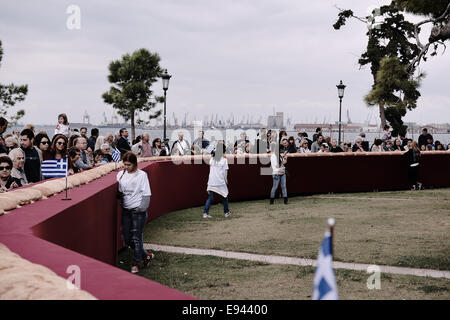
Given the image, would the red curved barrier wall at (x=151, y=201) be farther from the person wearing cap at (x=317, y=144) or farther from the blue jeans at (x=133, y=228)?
the person wearing cap at (x=317, y=144)

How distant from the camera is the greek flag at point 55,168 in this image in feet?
25.2

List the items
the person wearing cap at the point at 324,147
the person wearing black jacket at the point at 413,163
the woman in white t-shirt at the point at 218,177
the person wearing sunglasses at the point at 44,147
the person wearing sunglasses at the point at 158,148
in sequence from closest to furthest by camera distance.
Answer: the person wearing sunglasses at the point at 44,147 < the woman in white t-shirt at the point at 218,177 < the person wearing sunglasses at the point at 158,148 < the person wearing cap at the point at 324,147 < the person wearing black jacket at the point at 413,163

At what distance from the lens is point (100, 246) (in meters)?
8.34

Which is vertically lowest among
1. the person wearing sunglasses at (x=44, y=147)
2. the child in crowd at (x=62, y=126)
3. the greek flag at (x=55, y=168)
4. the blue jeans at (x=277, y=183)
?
the blue jeans at (x=277, y=183)

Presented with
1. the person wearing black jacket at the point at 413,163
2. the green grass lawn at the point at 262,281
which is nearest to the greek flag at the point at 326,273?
the green grass lawn at the point at 262,281

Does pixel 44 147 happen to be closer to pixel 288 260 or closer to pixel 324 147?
pixel 288 260

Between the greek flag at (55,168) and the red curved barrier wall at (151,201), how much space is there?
375 millimetres

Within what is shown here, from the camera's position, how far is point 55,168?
310 inches

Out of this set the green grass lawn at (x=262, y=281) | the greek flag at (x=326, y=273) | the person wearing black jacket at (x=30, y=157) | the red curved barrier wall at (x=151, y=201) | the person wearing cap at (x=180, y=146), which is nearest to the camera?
the greek flag at (x=326, y=273)

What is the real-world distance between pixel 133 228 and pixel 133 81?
57.1 meters

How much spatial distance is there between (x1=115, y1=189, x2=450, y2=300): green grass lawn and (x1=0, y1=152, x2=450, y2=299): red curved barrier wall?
83 centimetres

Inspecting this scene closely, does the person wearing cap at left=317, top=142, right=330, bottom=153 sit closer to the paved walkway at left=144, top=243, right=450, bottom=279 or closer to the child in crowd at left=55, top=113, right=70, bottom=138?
the child in crowd at left=55, top=113, right=70, bottom=138

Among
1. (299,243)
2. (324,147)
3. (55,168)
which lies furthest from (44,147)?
(324,147)

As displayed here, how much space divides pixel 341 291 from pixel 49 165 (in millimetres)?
4550
